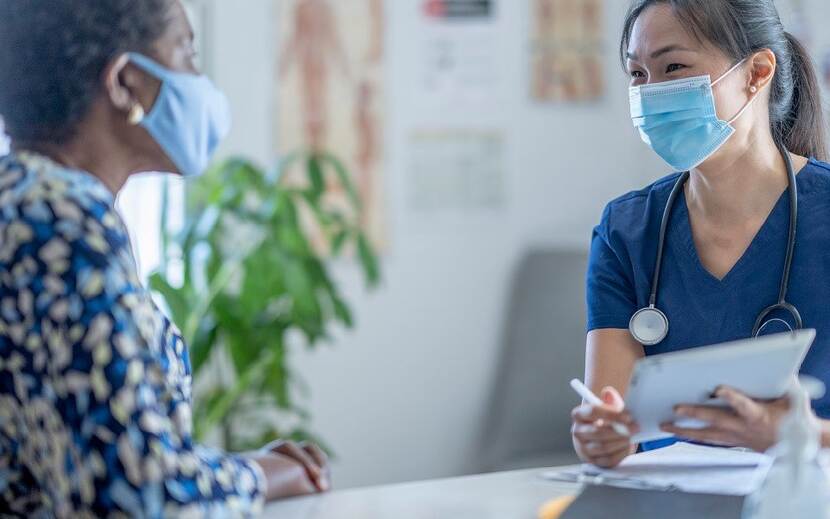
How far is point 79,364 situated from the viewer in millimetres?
927

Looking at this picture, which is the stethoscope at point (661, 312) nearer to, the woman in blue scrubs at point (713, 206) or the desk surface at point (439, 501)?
the woman in blue scrubs at point (713, 206)

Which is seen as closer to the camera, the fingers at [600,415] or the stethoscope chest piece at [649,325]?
the fingers at [600,415]

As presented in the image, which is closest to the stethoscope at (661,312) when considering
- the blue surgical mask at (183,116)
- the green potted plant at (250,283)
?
the blue surgical mask at (183,116)

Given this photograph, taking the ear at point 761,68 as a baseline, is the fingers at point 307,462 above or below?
below

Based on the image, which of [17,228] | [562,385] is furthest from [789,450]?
[562,385]

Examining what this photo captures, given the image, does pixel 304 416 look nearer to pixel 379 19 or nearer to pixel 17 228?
pixel 379 19

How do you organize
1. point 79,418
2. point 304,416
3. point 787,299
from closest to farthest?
point 79,418
point 787,299
point 304,416

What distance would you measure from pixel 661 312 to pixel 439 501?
0.57 meters

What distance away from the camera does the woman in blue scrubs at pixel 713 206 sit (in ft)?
5.24

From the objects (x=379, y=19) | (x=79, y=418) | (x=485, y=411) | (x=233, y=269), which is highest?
(x=379, y=19)

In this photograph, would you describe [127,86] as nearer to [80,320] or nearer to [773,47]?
[80,320]

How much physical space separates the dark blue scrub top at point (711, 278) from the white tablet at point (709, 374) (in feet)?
1.28

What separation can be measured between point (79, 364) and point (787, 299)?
1069 millimetres

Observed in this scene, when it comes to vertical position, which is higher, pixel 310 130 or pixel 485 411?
pixel 310 130
